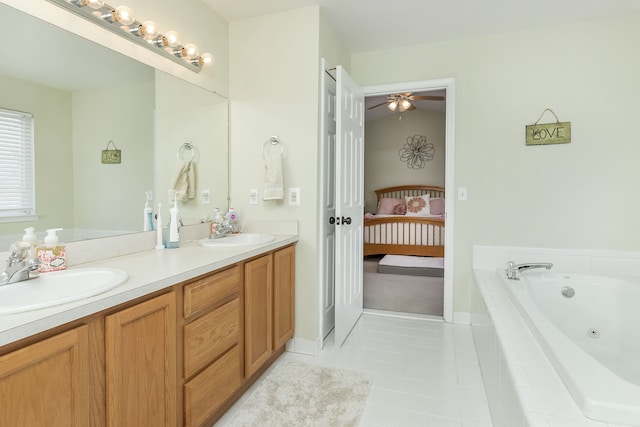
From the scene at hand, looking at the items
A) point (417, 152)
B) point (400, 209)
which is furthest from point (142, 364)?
point (417, 152)

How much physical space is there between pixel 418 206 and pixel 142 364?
216 inches

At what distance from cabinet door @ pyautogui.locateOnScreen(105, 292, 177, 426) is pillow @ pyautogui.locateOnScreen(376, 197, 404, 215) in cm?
533

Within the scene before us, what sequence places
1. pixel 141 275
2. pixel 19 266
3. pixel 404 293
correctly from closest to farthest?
1. pixel 19 266
2. pixel 141 275
3. pixel 404 293

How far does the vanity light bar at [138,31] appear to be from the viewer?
60.8 inches

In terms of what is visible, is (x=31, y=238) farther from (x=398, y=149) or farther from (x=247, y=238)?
(x=398, y=149)

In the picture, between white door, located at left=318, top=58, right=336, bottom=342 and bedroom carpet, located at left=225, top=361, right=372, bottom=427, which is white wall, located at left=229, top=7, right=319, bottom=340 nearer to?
white door, located at left=318, top=58, right=336, bottom=342

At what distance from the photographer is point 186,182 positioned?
225cm

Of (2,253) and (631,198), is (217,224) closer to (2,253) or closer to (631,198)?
(2,253)

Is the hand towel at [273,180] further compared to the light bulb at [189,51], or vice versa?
the hand towel at [273,180]

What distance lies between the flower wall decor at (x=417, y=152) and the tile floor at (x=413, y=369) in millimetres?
4244

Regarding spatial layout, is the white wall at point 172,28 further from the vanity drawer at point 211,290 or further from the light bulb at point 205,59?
the vanity drawer at point 211,290

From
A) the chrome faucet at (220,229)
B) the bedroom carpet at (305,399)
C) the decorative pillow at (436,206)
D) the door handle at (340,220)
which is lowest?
the bedroom carpet at (305,399)

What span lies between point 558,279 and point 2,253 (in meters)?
2.98

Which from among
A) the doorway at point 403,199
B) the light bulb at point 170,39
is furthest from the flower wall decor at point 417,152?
the light bulb at point 170,39
